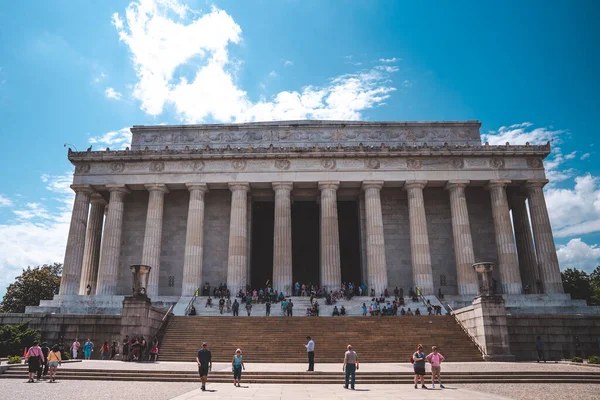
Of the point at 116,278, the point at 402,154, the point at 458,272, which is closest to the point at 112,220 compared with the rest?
the point at 116,278

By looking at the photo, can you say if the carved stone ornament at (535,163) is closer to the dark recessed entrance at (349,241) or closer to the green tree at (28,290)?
the dark recessed entrance at (349,241)

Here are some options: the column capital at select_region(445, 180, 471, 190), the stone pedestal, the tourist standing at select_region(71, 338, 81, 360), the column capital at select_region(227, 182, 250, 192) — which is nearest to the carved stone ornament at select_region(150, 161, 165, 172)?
the column capital at select_region(227, 182, 250, 192)

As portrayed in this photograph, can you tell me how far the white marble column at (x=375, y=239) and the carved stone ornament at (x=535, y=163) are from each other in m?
13.1

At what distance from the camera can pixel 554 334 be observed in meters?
Result: 24.8

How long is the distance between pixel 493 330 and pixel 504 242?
16.9 metres

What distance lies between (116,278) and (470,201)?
3288 cm

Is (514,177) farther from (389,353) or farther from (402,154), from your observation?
(389,353)

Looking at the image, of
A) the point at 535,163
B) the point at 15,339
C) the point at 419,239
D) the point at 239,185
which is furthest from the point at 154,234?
the point at 535,163

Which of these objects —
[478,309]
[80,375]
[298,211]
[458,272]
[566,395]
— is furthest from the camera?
[298,211]

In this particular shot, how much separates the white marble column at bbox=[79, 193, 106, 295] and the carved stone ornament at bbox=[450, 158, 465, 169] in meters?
32.6

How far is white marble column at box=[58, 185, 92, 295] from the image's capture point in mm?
37875

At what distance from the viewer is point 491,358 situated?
22.8 metres

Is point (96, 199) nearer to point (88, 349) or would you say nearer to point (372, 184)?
point (88, 349)

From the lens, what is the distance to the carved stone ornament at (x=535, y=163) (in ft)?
130
